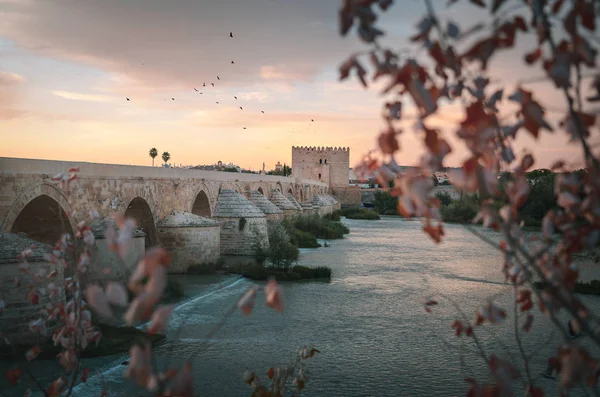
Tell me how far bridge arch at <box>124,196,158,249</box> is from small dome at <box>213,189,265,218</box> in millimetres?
3070

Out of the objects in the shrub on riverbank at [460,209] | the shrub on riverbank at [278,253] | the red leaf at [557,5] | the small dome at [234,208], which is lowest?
the shrub on riverbank at [278,253]

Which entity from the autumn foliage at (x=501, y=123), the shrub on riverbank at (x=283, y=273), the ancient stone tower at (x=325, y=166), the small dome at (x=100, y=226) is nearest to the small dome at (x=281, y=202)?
the shrub on riverbank at (x=283, y=273)

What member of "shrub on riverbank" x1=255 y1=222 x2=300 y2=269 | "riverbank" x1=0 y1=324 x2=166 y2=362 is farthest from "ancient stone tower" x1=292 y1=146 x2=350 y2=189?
"riverbank" x1=0 y1=324 x2=166 y2=362

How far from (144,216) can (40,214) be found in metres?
2.98

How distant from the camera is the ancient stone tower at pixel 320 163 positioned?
46.0 m

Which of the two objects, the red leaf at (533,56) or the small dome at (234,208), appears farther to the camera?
the small dome at (234,208)

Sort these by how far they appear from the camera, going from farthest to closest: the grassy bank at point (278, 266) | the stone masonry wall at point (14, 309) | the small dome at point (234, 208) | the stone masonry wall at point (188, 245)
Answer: the small dome at point (234, 208) → the stone masonry wall at point (188, 245) → the grassy bank at point (278, 266) → the stone masonry wall at point (14, 309)

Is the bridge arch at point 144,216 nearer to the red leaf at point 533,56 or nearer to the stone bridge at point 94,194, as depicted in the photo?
the stone bridge at point 94,194

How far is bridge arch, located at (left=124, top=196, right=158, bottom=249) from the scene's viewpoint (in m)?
11.4

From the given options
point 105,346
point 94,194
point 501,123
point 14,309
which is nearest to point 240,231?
point 94,194

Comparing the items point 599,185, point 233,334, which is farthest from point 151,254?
point 233,334

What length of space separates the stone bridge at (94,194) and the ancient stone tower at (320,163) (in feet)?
97.7

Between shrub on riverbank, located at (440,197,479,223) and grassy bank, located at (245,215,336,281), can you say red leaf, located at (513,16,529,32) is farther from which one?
grassy bank, located at (245,215,336,281)

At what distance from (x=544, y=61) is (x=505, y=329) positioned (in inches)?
270
